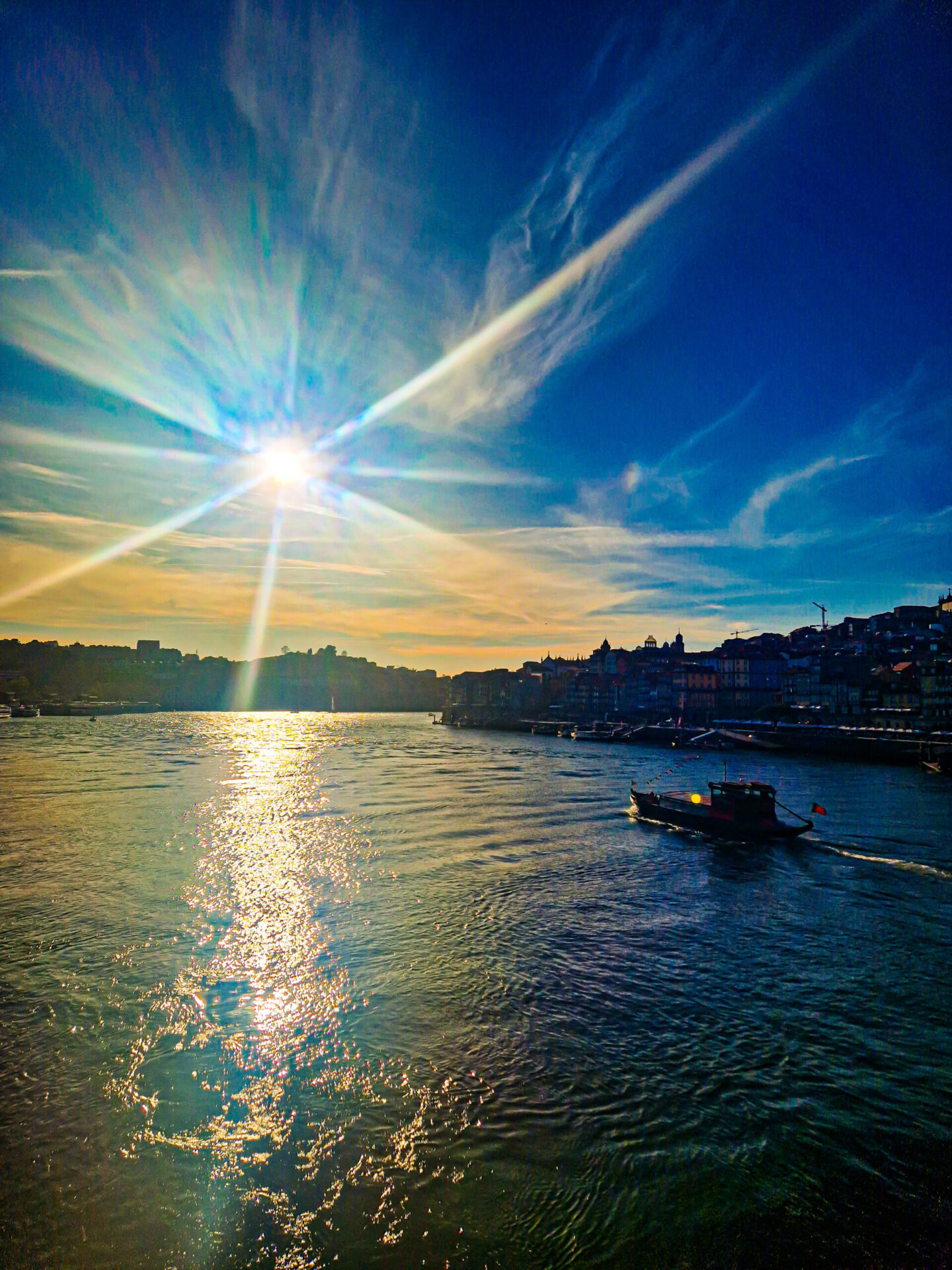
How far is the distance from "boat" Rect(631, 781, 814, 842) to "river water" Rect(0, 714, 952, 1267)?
4.24 m

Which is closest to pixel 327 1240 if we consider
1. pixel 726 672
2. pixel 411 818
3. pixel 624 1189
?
pixel 624 1189

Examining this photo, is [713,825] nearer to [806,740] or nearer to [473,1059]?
[473,1059]

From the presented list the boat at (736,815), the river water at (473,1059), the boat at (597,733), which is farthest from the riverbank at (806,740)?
the river water at (473,1059)

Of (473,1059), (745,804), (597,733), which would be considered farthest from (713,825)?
(597,733)

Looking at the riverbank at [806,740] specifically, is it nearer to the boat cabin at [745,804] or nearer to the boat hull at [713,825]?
the boat cabin at [745,804]

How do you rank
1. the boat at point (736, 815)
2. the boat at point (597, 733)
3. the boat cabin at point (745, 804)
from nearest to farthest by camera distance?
the boat at point (736, 815), the boat cabin at point (745, 804), the boat at point (597, 733)

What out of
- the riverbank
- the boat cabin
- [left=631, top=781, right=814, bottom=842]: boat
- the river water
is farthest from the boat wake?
the riverbank

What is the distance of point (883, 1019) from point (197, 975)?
16.4 meters

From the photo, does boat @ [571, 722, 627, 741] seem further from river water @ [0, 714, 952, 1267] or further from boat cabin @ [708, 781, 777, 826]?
river water @ [0, 714, 952, 1267]

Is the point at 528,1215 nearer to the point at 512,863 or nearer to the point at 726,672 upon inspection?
the point at 512,863

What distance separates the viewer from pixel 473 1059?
1348cm

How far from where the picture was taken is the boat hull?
3625cm

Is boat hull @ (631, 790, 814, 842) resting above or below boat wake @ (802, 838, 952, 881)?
above

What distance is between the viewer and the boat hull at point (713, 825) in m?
36.2
